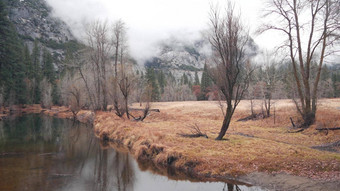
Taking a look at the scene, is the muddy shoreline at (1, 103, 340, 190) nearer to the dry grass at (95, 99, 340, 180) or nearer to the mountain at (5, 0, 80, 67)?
the dry grass at (95, 99, 340, 180)

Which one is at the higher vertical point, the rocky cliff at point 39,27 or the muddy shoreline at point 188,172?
the rocky cliff at point 39,27

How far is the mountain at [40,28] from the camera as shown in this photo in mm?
158875

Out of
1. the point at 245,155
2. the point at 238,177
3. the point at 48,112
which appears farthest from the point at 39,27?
the point at 238,177

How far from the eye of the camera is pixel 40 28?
174 meters

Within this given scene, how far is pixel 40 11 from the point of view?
623ft

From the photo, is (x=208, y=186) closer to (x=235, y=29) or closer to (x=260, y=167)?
(x=260, y=167)

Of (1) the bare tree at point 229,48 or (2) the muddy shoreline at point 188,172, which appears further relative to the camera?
(1) the bare tree at point 229,48

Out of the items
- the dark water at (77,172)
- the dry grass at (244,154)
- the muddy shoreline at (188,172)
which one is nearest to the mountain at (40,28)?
the dark water at (77,172)

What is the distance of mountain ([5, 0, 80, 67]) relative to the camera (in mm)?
158875

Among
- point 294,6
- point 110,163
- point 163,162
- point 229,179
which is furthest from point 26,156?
point 294,6

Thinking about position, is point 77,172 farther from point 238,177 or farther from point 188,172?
point 238,177

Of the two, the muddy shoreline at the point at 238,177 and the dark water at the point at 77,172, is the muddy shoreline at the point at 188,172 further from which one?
the dark water at the point at 77,172

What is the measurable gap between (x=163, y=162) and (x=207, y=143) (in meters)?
3.37

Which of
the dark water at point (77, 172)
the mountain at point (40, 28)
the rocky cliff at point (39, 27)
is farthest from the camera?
the rocky cliff at point (39, 27)
